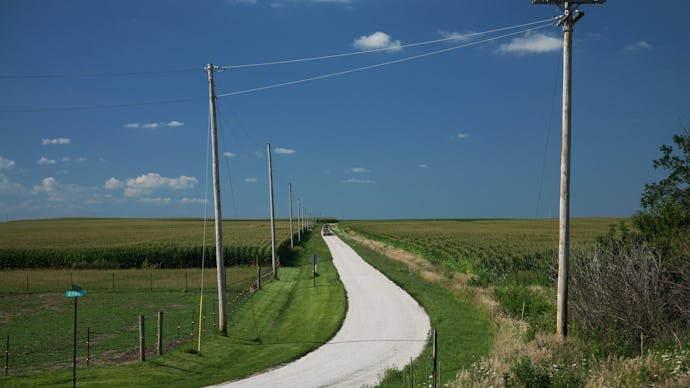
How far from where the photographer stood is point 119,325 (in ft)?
88.2

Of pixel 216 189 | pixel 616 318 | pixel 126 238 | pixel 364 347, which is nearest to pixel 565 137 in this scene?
pixel 616 318

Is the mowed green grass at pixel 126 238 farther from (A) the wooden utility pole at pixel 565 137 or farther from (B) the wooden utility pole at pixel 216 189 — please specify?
(A) the wooden utility pole at pixel 565 137

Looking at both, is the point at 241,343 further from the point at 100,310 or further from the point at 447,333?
the point at 100,310

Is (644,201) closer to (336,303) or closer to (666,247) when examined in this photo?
(666,247)

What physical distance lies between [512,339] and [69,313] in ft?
80.1

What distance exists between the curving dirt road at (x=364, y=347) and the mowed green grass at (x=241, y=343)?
712mm

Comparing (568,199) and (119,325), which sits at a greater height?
(568,199)

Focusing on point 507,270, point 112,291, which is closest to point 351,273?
point 507,270

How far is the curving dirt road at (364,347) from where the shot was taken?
1575 centimetres

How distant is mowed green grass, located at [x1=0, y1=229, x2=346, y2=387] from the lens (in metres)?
15.9

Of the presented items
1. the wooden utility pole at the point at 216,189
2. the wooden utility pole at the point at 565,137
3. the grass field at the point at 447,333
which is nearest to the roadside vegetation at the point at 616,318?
the grass field at the point at 447,333

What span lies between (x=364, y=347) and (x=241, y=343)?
190 inches

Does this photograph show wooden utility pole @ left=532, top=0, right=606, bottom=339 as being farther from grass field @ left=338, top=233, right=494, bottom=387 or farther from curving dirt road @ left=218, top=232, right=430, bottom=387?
curving dirt road @ left=218, top=232, right=430, bottom=387

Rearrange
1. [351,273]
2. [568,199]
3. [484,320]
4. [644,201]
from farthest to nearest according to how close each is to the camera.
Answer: [351,273]
[644,201]
[484,320]
[568,199]
